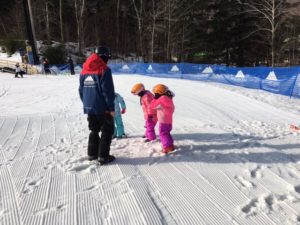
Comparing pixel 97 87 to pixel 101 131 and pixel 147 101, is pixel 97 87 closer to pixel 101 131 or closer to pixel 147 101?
pixel 101 131

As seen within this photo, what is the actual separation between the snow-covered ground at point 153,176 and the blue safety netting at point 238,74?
22.9 feet

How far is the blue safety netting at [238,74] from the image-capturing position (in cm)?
1462

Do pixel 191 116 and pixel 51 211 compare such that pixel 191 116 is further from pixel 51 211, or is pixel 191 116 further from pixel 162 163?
pixel 51 211

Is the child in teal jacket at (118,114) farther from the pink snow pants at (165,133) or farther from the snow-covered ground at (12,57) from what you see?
the snow-covered ground at (12,57)

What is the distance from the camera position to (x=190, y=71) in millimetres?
22875

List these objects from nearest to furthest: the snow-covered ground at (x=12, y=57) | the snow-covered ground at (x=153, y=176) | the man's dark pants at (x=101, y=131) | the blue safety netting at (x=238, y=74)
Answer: the snow-covered ground at (x=153, y=176)
the man's dark pants at (x=101, y=131)
the blue safety netting at (x=238, y=74)
the snow-covered ground at (x=12, y=57)

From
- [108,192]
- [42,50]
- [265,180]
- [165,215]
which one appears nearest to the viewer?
[165,215]

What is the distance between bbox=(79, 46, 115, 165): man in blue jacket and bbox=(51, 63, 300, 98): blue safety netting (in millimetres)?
11977

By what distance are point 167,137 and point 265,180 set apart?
5.99 feet

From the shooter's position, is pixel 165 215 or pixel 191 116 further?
pixel 191 116

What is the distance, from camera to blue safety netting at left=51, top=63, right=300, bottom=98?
48.0ft

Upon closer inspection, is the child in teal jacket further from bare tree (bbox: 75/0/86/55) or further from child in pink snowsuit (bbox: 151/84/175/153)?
bare tree (bbox: 75/0/86/55)

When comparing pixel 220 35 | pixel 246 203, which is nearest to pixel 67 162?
pixel 246 203

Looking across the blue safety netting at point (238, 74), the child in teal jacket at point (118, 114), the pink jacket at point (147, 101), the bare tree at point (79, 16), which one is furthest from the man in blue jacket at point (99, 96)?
the bare tree at point (79, 16)
